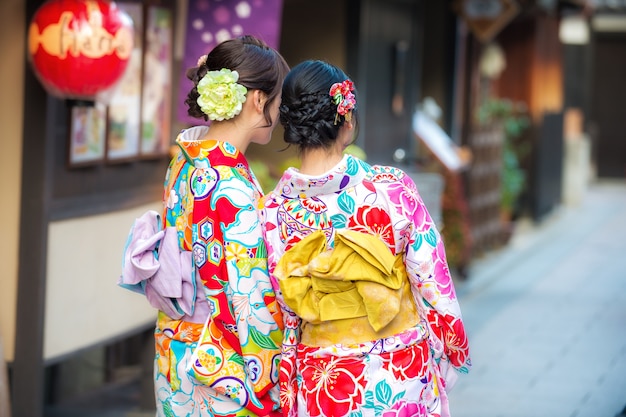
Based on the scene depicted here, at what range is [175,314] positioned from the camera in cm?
385

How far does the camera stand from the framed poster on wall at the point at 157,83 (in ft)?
23.3

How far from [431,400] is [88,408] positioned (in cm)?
444

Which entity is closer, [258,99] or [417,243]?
Result: [417,243]

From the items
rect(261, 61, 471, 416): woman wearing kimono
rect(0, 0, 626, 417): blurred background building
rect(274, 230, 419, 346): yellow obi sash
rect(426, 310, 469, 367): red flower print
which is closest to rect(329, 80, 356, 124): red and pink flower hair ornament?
rect(261, 61, 471, 416): woman wearing kimono

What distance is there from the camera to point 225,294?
3.73m

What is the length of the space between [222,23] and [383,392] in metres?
3.82

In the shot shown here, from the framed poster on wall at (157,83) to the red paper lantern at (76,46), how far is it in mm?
1506

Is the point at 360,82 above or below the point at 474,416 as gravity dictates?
above

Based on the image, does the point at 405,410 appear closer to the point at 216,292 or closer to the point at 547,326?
the point at 216,292

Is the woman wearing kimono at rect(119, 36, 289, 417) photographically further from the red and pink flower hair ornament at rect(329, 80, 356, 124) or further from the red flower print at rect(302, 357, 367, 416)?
the red and pink flower hair ornament at rect(329, 80, 356, 124)

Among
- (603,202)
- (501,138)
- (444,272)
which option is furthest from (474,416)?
(603,202)

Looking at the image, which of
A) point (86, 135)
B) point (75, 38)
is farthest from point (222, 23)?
point (75, 38)

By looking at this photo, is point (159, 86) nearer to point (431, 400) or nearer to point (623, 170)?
point (431, 400)

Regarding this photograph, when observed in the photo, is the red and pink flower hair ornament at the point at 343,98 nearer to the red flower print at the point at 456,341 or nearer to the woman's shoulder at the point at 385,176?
the woman's shoulder at the point at 385,176
